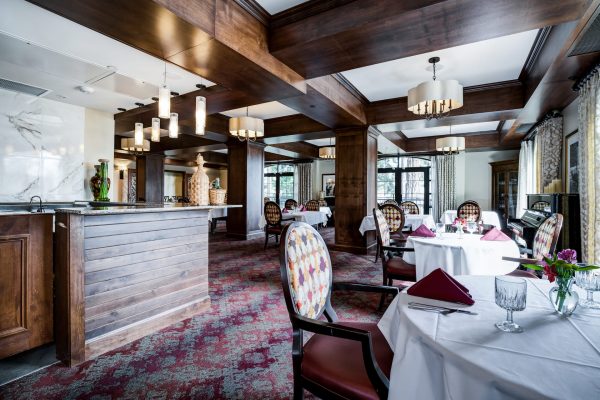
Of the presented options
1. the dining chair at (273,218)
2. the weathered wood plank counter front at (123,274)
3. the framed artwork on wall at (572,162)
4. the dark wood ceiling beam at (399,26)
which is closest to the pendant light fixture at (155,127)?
the weathered wood plank counter front at (123,274)

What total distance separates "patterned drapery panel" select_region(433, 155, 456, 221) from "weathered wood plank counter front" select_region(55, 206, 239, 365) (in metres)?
8.57

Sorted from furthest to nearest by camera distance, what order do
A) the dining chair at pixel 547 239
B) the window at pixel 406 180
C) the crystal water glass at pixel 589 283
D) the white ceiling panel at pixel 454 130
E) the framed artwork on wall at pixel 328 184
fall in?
the framed artwork on wall at pixel 328 184 < the window at pixel 406 180 < the white ceiling panel at pixel 454 130 < the dining chair at pixel 547 239 < the crystal water glass at pixel 589 283

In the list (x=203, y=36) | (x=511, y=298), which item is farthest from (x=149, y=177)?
(x=511, y=298)

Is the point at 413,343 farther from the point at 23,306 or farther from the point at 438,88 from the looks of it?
the point at 438,88

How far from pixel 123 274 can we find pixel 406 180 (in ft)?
31.8

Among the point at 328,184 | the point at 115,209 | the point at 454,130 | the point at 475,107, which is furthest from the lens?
the point at 328,184

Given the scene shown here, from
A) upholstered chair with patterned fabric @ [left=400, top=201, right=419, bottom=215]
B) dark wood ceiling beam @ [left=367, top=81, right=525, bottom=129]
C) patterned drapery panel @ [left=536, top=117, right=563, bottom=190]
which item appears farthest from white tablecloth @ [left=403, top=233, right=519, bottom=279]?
upholstered chair with patterned fabric @ [left=400, top=201, right=419, bottom=215]

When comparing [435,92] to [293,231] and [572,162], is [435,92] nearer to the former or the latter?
[293,231]

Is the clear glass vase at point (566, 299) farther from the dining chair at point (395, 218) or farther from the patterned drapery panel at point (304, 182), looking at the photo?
the patterned drapery panel at point (304, 182)

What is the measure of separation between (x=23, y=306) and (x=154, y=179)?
8253 millimetres

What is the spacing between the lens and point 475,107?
4.69m

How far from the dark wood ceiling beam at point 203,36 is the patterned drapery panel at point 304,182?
816 centimetres

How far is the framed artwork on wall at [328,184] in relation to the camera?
11875mm

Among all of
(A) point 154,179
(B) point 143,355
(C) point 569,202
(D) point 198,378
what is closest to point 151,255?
(B) point 143,355
